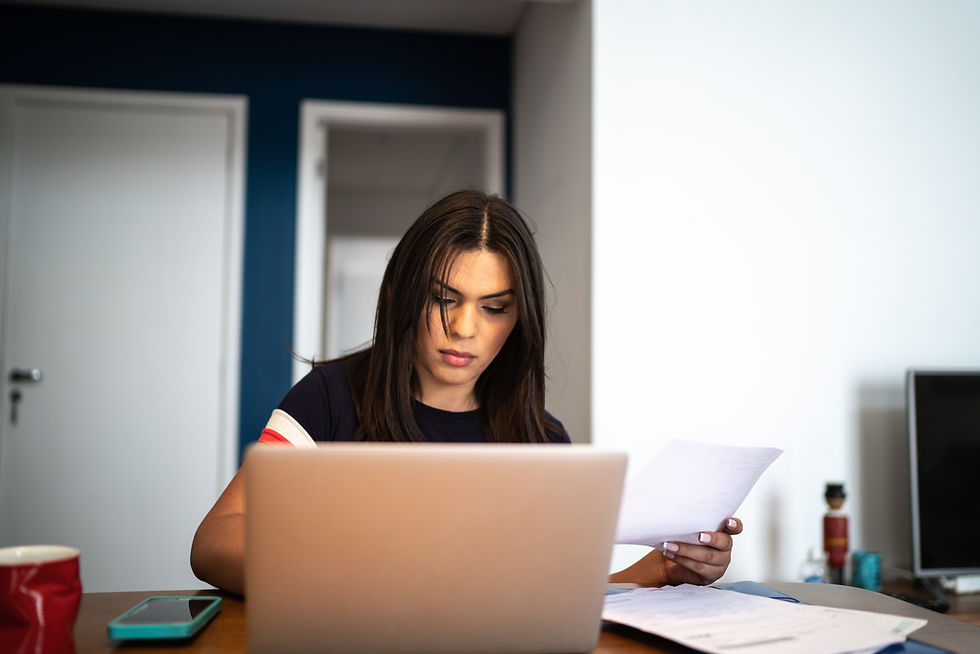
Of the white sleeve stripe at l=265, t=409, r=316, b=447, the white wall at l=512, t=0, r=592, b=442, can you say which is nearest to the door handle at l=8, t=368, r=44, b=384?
the white wall at l=512, t=0, r=592, b=442

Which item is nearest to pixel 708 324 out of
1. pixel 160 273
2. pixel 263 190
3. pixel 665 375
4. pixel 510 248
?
pixel 665 375

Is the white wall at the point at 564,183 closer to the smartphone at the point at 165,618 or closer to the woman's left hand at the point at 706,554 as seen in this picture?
the woman's left hand at the point at 706,554

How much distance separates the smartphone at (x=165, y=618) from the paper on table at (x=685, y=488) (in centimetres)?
47

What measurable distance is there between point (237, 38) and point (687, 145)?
2.16 metres

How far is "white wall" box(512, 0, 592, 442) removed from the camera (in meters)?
2.43

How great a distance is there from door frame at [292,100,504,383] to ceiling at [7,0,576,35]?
37 cm

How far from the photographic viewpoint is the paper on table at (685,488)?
904 mm

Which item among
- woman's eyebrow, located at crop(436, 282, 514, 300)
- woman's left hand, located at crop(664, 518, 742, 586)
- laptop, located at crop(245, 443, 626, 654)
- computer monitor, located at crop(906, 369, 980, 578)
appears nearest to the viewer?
laptop, located at crop(245, 443, 626, 654)

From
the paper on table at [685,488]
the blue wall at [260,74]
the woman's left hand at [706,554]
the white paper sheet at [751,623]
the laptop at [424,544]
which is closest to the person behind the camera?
the laptop at [424,544]

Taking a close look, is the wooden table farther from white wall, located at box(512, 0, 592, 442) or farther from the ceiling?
the ceiling

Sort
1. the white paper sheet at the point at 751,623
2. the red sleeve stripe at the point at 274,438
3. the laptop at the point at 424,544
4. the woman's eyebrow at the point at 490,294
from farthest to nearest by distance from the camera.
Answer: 1. the woman's eyebrow at the point at 490,294
2. the red sleeve stripe at the point at 274,438
3. the white paper sheet at the point at 751,623
4. the laptop at the point at 424,544

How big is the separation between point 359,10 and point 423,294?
2511 millimetres

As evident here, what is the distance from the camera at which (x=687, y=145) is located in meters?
2.41

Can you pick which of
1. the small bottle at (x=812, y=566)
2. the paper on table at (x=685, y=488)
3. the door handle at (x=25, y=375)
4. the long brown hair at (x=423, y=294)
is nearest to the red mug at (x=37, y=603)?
the paper on table at (x=685, y=488)
